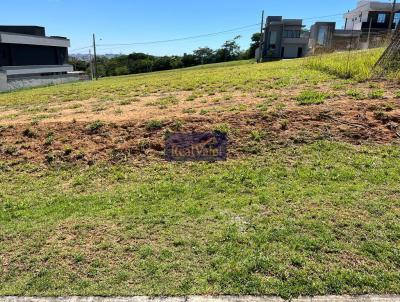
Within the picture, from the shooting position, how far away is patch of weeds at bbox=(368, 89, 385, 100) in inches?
244

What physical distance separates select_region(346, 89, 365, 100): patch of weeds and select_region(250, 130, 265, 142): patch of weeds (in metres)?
2.22

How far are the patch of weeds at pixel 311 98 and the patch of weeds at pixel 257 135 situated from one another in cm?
144

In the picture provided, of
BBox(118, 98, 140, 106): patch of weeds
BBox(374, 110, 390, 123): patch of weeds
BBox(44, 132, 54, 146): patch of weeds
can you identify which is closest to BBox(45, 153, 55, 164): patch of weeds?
BBox(44, 132, 54, 146): patch of weeds

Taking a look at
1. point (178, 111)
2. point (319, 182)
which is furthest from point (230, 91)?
point (319, 182)

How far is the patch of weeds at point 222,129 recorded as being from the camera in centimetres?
548

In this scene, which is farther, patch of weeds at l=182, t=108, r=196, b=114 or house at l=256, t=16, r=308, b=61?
house at l=256, t=16, r=308, b=61

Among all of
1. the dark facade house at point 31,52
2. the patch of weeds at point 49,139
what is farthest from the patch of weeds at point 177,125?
the dark facade house at point 31,52

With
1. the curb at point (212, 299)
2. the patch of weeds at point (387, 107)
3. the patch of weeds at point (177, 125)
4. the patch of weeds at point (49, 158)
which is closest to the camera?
the curb at point (212, 299)

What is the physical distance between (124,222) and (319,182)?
2340 mm

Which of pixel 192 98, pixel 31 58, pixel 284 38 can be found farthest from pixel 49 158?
pixel 284 38

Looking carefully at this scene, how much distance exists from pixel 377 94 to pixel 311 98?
1149mm

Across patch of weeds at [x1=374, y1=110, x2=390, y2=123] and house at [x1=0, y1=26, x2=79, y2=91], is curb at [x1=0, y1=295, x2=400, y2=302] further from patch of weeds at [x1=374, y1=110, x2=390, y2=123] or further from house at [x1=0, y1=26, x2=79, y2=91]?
house at [x1=0, y1=26, x2=79, y2=91]

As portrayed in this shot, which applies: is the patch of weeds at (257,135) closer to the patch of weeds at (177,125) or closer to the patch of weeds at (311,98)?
the patch of weeds at (177,125)

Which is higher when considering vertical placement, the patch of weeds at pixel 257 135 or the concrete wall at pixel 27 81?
the patch of weeds at pixel 257 135
